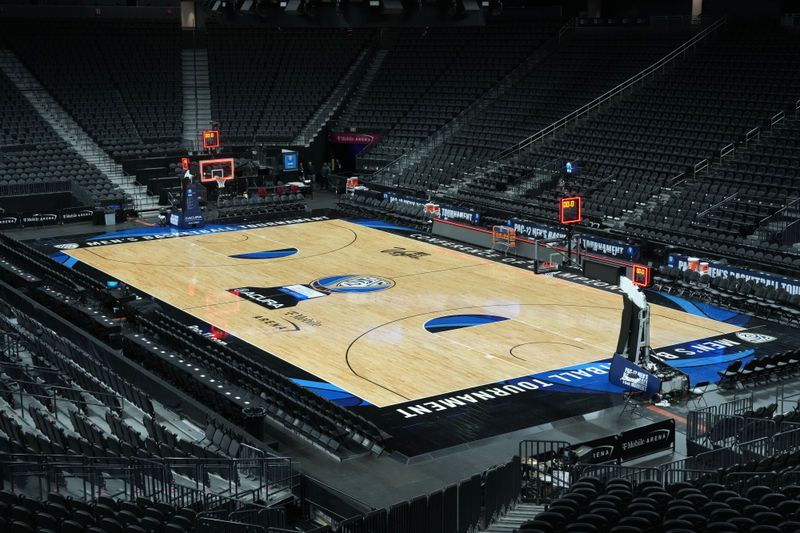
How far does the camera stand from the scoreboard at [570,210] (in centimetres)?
3262

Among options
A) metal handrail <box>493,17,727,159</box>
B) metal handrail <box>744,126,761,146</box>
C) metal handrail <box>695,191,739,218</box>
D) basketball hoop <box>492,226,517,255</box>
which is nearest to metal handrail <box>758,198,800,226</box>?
metal handrail <box>695,191,739,218</box>

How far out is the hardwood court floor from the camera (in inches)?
990

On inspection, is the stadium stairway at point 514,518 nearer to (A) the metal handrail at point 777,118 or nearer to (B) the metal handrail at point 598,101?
(A) the metal handrail at point 777,118

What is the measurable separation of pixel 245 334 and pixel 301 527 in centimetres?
1134

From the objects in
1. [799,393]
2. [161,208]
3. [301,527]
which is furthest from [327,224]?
[301,527]

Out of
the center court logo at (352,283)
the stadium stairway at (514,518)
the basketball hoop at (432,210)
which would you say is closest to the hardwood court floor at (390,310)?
the center court logo at (352,283)

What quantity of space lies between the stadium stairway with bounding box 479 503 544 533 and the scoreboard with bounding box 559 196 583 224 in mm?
17075

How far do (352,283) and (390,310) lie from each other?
3472mm

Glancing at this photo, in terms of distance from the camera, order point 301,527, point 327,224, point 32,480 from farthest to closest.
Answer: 1. point 327,224
2. point 301,527
3. point 32,480

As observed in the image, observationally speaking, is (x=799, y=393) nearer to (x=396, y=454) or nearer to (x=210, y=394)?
(x=396, y=454)

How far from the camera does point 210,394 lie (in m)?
21.2

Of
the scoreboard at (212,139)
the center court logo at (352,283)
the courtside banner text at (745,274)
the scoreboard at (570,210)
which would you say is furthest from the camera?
the scoreboard at (212,139)

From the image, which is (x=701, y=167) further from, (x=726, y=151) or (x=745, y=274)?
(x=745, y=274)

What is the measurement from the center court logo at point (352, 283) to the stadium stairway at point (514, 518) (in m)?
16.3
